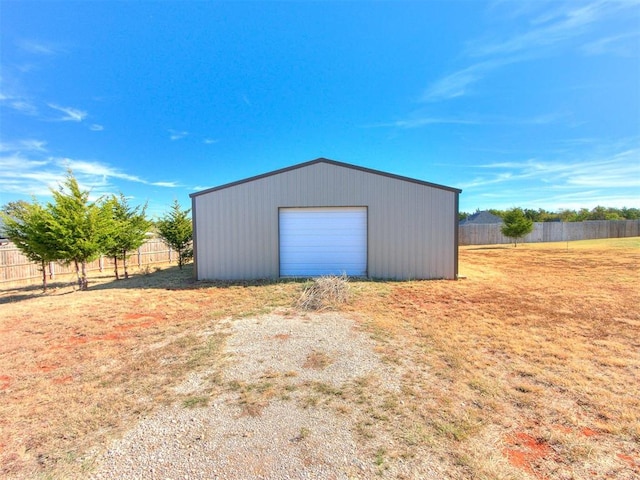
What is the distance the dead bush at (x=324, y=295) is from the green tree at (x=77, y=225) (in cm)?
664

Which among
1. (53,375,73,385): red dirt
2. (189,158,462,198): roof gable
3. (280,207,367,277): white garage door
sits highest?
(189,158,462,198): roof gable

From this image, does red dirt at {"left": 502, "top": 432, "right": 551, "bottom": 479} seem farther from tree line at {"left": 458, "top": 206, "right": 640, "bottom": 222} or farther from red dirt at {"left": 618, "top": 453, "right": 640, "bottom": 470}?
tree line at {"left": 458, "top": 206, "right": 640, "bottom": 222}

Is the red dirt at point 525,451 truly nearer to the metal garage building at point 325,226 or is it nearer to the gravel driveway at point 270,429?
the gravel driveway at point 270,429

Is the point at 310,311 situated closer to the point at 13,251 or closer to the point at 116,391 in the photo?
the point at 116,391

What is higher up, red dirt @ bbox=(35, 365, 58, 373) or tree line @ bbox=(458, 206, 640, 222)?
tree line @ bbox=(458, 206, 640, 222)

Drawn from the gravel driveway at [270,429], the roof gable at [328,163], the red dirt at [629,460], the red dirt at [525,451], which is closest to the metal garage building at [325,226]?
the roof gable at [328,163]

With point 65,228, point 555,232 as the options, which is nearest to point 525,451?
point 65,228

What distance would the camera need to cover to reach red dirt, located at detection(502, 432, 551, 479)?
1754 mm

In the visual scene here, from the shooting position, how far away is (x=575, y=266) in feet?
35.2

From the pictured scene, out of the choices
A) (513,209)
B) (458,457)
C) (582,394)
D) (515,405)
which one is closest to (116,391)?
(458,457)

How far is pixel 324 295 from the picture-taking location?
6020 millimetres

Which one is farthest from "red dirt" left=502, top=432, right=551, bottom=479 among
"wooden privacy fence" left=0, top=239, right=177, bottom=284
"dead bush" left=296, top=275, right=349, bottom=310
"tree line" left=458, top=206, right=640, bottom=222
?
"tree line" left=458, top=206, right=640, bottom=222

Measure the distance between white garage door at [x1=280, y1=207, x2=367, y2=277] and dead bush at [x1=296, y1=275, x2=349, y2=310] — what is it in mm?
2099

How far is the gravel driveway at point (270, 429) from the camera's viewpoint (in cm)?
175
